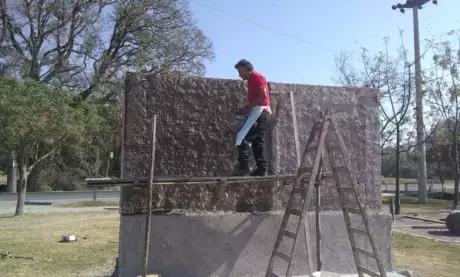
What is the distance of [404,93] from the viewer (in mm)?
20703

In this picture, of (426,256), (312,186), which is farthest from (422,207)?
(312,186)

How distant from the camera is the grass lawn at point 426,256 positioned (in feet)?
27.2

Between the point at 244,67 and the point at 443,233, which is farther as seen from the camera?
the point at 443,233

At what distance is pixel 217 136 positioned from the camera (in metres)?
6.29

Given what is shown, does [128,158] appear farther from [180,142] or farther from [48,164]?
[48,164]

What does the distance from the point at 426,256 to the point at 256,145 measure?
5676 mm

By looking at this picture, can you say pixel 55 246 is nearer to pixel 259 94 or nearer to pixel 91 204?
pixel 259 94

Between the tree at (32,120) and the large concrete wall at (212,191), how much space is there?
37.4ft

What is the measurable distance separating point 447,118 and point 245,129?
65.8ft

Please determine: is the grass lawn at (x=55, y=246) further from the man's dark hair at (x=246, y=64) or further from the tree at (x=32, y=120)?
the man's dark hair at (x=246, y=64)

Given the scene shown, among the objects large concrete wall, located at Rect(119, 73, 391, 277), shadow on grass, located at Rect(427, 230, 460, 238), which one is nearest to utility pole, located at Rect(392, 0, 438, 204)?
shadow on grass, located at Rect(427, 230, 460, 238)

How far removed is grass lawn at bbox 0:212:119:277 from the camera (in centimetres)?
809

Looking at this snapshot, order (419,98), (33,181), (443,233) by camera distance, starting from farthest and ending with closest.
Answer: (33,181) → (419,98) → (443,233)

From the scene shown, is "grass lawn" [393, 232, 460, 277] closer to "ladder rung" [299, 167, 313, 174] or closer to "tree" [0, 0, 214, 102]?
"ladder rung" [299, 167, 313, 174]
